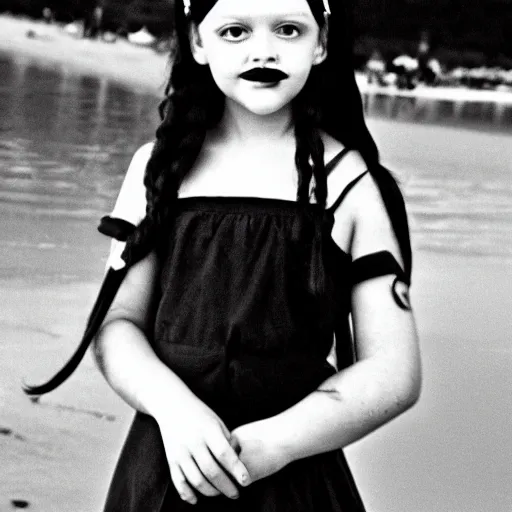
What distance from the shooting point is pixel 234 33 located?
5.47 feet

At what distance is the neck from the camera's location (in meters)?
1.72

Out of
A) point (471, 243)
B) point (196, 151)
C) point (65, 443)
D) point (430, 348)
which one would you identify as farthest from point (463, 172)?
point (196, 151)

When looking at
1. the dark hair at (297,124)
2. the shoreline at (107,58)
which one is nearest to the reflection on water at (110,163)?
the shoreline at (107,58)

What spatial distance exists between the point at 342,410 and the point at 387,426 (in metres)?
1.57

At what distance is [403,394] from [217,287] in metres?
0.26

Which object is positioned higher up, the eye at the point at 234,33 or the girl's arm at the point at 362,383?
the eye at the point at 234,33

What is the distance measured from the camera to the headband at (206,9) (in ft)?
5.50

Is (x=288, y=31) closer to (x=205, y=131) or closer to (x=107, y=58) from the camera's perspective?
(x=205, y=131)

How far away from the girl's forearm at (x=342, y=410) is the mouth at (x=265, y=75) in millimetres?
360

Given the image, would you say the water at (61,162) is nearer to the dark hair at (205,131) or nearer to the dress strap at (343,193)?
the dark hair at (205,131)

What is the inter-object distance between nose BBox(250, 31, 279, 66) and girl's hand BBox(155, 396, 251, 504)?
16.6 inches

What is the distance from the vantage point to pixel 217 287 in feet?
5.38

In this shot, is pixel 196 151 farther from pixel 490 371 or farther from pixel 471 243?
pixel 471 243

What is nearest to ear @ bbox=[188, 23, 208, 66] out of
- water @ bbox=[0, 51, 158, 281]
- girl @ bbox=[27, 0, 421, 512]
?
girl @ bbox=[27, 0, 421, 512]
